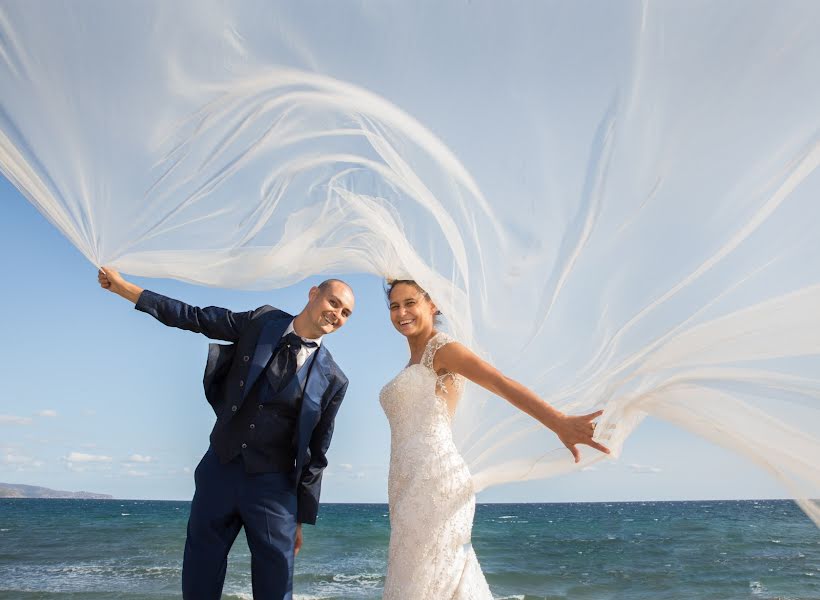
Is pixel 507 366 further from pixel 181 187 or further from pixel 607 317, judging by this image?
pixel 181 187

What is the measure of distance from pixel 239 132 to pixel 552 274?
5.48 ft

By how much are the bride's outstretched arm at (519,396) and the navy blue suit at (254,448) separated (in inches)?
31.0

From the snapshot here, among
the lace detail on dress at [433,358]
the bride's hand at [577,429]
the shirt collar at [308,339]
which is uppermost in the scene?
the shirt collar at [308,339]

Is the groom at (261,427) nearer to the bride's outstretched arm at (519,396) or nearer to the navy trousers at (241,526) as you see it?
the navy trousers at (241,526)

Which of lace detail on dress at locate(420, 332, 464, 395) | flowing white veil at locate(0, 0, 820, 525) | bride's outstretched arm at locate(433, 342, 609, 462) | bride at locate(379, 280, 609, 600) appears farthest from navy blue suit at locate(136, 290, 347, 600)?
bride's outstretched arm at locate(433, 342, 609, 462)

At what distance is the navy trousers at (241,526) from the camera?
11.2 ft

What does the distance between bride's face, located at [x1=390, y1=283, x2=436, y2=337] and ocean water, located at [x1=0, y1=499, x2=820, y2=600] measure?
12.1m

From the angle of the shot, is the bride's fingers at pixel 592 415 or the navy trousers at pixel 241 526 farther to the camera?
the navy trousers at pixel 241 526

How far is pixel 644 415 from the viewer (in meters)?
3.07

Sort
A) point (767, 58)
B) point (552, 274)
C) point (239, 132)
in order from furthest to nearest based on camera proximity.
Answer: point (239, 132) < point (552, 274) < point (767, 58)

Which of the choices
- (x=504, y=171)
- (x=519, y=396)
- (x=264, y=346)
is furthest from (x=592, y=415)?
(x=264, y=346)

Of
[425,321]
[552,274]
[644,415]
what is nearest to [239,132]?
[425,321]

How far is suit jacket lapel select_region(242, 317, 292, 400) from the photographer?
353cm

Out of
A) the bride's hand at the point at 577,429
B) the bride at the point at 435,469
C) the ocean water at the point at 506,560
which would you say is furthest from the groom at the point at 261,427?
the ocean water at the point at 506,560
